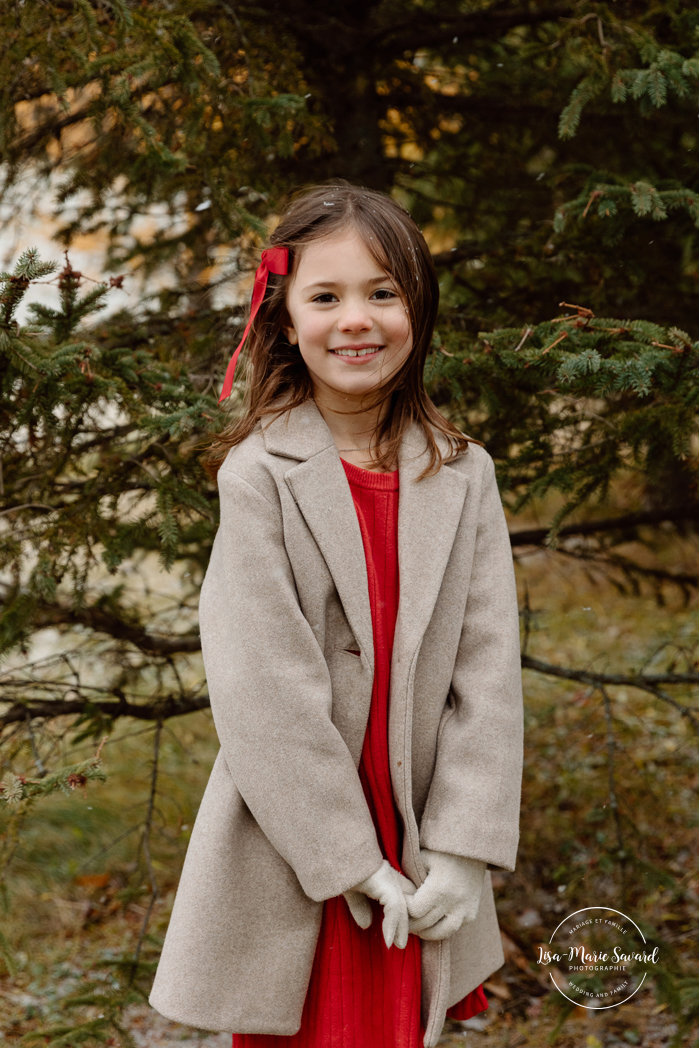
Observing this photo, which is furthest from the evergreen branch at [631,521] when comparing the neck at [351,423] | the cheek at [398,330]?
the cheek at [398,330]

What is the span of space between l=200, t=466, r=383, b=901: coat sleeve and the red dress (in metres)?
0.09

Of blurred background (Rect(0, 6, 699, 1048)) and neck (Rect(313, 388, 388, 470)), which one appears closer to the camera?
neck (Rect(313, 388, 388, 470))

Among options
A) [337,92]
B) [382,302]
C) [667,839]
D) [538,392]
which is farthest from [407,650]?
[667,839]

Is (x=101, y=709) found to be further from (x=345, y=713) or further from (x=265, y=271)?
(x=265, y=271)

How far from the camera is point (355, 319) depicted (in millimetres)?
1706

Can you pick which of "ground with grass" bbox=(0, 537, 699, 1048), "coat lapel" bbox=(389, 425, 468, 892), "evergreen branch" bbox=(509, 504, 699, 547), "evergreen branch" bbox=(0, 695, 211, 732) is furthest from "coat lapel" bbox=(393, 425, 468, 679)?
"evergreen branch" bbox=(509, 504, 699, 547)

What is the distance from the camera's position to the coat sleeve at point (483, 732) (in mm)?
1664

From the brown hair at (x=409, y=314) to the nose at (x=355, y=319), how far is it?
0.10m

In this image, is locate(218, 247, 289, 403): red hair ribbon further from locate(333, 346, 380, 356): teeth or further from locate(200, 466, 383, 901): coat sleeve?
locate(200, 466, 383, 901): coat sleeve

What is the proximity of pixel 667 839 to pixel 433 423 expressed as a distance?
9.10 ft

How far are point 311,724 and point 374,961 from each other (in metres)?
0.54

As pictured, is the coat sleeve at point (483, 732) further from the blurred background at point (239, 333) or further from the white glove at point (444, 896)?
the blurred background at point (239, 333)

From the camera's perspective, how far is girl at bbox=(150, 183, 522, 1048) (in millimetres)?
1626

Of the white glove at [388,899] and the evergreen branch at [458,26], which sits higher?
the evergreen branch at [458,26]
